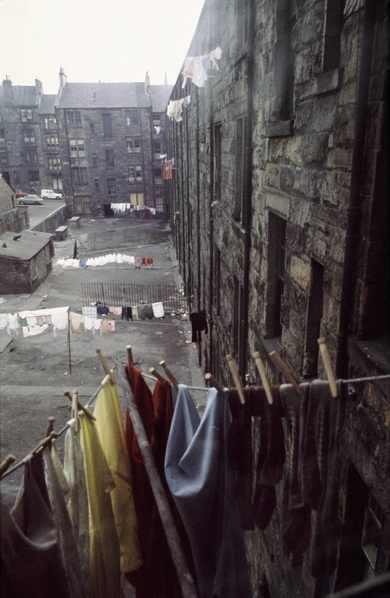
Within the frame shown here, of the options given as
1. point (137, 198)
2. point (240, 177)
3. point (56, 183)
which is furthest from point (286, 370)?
point (56, 183)

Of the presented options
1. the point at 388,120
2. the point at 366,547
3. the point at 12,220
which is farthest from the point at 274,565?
the point at 12,220

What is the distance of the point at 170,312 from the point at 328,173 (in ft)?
59.5

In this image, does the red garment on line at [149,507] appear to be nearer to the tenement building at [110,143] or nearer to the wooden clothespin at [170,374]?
the wooden clothespin at [170,374]

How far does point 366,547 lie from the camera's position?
4168mm

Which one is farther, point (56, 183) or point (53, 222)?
point (56, 183)

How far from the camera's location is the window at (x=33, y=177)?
57.6 metres

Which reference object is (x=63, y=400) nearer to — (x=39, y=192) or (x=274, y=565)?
(x=274, y=565)

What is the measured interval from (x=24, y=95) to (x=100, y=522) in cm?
6198

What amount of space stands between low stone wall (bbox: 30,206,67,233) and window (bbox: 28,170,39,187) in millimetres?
11442

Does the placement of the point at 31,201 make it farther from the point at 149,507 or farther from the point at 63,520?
the point at 63,520

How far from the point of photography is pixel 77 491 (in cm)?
338

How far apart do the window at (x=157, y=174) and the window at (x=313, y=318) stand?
48.1 metres

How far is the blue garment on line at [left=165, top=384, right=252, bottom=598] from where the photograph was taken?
133 inches

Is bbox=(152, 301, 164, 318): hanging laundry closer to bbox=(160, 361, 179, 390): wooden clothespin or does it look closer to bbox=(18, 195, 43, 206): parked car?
bbox=(160, 361, 179, 390): wooden clothespin
